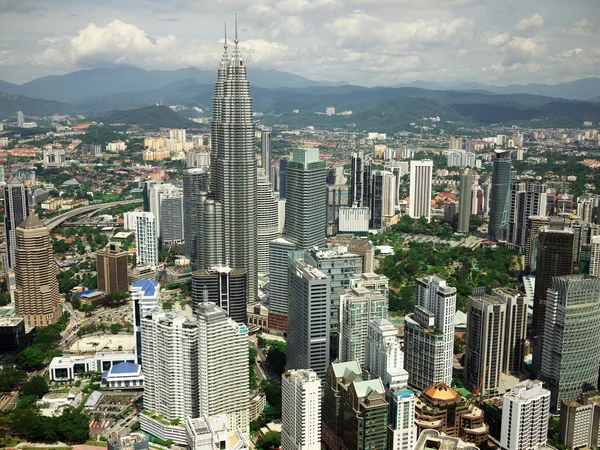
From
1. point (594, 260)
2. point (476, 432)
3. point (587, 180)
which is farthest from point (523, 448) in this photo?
point (587, 180)

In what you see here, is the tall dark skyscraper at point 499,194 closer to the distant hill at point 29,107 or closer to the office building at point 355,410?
the office building at point 355,410

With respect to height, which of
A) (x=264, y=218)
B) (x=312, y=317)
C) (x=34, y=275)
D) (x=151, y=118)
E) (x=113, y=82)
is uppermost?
(x=113, y=82)

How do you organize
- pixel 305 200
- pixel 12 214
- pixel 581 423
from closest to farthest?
pixel 581 423, pixel 305 200, pixel 12 214

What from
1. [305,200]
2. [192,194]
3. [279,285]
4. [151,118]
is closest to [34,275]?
[279,285]

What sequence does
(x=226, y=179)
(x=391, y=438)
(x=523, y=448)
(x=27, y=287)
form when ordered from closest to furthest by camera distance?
(x=391, y=438), (x=523, y=448), (x=27, y=287), (x=226, y=179)

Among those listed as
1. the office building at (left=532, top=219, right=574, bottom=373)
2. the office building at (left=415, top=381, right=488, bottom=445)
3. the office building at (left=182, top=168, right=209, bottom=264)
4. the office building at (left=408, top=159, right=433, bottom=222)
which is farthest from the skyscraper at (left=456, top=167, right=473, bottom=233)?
the office building at (left=415, top=381, right=488, bottom=445)

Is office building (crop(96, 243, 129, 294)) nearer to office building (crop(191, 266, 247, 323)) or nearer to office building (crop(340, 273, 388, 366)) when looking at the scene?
office building (crop(191, 266, 247, 323))

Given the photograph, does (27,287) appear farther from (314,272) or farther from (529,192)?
(529,192)

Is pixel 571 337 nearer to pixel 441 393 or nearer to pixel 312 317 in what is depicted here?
pixel 441 393
